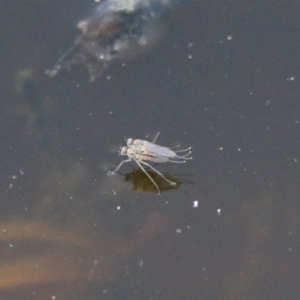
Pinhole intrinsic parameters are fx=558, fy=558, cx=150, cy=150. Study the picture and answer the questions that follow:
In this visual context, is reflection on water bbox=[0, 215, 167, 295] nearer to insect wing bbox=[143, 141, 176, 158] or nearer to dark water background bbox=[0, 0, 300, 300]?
dark water background bbox=[0, 0, 300, 300]

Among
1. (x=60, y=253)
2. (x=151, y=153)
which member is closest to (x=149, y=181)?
(x=151, y=153)

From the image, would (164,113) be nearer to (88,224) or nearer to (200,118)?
(200,118)

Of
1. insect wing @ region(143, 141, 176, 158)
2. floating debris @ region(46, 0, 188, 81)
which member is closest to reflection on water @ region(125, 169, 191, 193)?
insect wing @ region(143, 141, 176, 158)

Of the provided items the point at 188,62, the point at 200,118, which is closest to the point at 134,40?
the point at 188,62

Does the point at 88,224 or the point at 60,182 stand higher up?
the point at 60,182

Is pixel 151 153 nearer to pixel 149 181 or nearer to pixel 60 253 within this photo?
pixel 149 181

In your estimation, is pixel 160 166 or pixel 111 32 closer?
pixel 160 166

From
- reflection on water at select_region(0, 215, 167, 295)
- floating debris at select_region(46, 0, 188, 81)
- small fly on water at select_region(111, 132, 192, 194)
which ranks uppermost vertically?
floating debris at select_region(46, 0, 188, 81)

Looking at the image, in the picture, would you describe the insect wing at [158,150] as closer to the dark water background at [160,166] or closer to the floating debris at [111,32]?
the dark water background at [160,166]

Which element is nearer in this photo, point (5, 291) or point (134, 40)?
point (5, 291)
